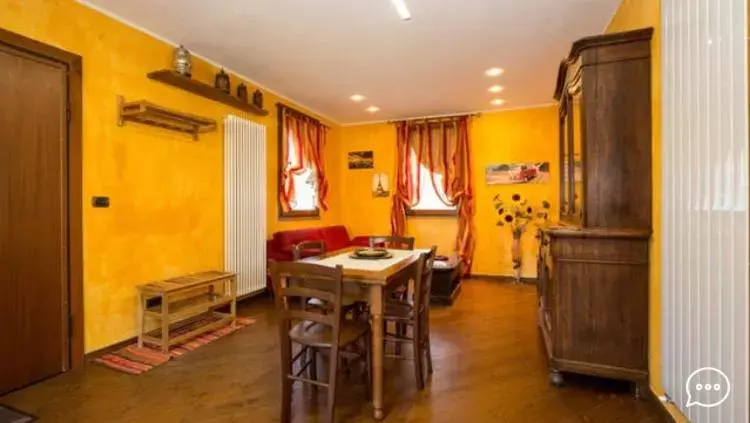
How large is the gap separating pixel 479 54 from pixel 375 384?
3.22 metres

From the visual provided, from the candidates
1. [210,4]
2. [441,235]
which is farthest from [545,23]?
[441,235]

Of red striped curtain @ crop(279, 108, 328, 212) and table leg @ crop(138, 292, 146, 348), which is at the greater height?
red striped curtain @ crop(279, 108, 328, 212)

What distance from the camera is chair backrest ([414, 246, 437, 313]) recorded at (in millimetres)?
2305

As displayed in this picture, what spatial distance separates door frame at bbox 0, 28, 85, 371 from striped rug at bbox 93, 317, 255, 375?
223 millimetres

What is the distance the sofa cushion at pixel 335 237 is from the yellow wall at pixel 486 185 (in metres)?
0.57

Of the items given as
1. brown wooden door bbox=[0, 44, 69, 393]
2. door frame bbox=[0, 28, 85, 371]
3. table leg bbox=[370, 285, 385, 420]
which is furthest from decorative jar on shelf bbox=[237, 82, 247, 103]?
table leg bbox=[370, 285, 385, 420]

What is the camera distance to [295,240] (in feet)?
16.0

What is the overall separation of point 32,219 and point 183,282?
113cm

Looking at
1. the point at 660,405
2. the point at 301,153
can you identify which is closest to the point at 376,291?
the point at 660,405

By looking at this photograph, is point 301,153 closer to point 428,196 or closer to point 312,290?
point 428,196

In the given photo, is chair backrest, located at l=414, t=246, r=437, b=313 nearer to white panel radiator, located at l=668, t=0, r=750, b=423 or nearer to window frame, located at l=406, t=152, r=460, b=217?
white panel radiator, located at l=668, t=0, r=750, b=423

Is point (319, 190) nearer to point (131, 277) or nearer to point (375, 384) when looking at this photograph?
point (131, 277)

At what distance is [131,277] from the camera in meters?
3.12

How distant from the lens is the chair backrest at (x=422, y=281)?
230 cm
